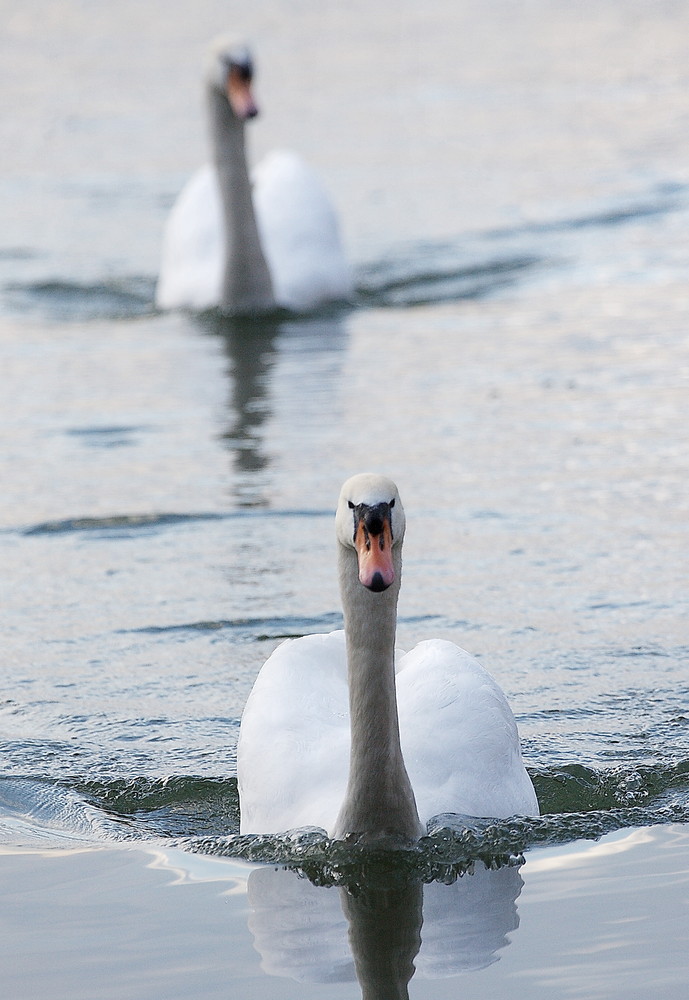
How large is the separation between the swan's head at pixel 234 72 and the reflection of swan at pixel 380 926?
26.7ft

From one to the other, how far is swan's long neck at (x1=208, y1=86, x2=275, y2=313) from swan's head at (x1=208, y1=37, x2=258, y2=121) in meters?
0.11

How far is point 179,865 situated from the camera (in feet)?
19.6

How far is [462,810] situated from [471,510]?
3.25 m

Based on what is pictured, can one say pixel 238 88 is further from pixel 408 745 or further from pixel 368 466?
pixel 408 745

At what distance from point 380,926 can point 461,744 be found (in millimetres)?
681

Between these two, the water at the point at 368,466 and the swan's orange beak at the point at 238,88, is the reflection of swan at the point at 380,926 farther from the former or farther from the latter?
the swan's orange beak at the point at 238,88

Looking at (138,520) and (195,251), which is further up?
(195,251)

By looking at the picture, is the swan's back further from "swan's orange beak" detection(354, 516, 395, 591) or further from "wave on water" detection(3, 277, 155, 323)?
"wave on water" detection(3, 277, 155, 323)

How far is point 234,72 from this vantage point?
43.7 ft

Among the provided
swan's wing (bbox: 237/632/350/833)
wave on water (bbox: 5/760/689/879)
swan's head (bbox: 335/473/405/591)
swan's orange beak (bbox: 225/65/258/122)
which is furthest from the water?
swan's orange beak (bbox: 225/65/258/122)

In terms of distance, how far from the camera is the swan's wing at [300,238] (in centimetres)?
1341

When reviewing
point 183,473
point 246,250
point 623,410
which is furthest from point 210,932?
point 246,250

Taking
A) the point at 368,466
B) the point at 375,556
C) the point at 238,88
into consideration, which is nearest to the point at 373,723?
the point at 375,556

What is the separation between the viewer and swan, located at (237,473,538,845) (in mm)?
5574
